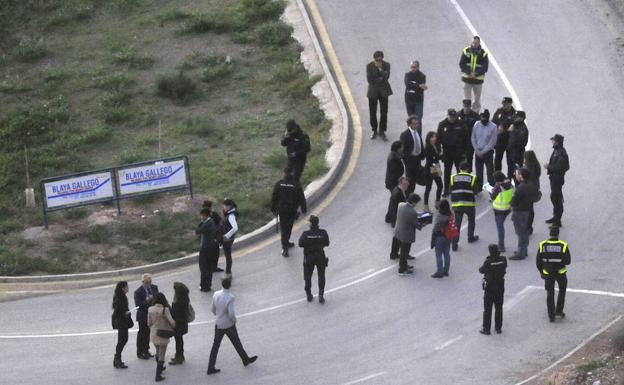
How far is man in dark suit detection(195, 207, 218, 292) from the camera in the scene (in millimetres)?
24359

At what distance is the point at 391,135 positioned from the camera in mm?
30328

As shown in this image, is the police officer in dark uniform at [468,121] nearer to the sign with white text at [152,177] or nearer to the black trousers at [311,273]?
the black trousers at [311,273]

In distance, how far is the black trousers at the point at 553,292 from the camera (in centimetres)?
2242

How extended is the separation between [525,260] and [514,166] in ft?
9.93

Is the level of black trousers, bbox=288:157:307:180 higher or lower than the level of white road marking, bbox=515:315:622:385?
higher

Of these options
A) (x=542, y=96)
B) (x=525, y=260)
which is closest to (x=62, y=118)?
(x=542, y=96)

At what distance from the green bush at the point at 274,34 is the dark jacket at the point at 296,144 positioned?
28.2 feet

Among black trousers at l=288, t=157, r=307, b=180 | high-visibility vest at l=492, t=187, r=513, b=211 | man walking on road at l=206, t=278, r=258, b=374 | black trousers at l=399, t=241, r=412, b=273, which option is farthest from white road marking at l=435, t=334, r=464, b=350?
black trousers at l=288, t=157, r=307, b=180

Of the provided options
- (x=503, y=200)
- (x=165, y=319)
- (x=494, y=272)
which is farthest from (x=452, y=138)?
(x=165, y=319)

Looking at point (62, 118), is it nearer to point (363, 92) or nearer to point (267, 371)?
point (363, 92)

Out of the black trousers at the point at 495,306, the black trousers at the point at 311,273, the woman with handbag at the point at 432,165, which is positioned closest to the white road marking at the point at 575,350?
the black trousers at the point at 495,306

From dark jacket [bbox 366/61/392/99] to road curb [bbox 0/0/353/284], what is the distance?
1188mm

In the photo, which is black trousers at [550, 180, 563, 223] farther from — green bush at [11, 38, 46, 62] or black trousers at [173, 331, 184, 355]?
green bush at [11, 38, 46, 62]

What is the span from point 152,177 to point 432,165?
538cm
